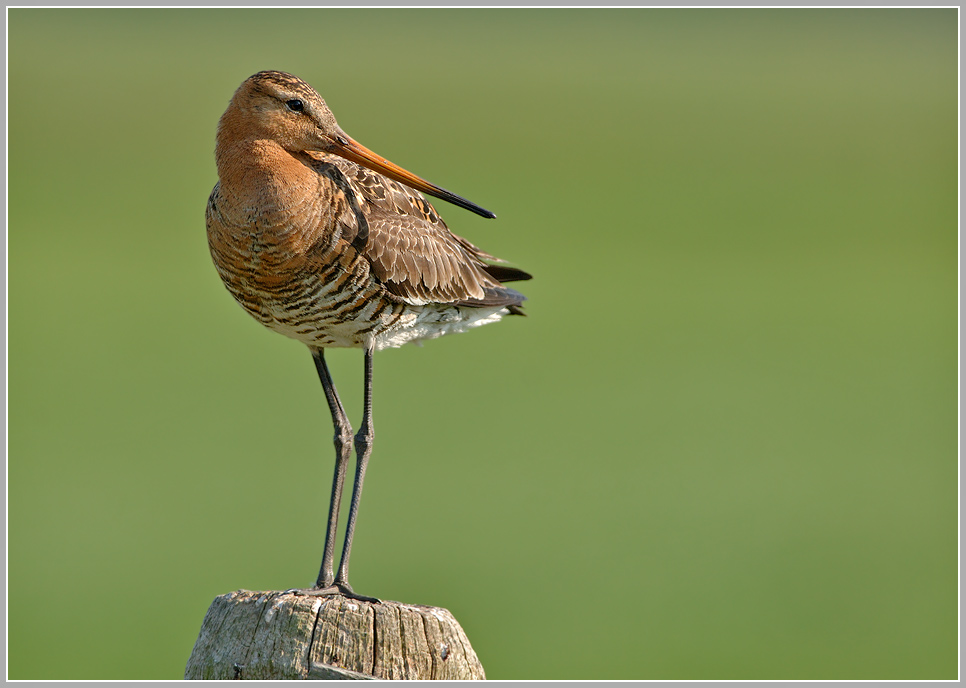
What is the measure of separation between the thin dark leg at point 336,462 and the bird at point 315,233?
0.5 inches

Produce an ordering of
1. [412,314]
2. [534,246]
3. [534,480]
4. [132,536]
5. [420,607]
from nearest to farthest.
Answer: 1. [420,607]
2. [412,314]
3. [132,536]
4. [534,480]
5. [534,246]

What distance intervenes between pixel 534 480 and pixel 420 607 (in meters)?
11.4

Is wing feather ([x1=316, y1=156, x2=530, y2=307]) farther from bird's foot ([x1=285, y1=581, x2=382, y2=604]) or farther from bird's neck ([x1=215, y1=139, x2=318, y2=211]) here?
bird's foot ([x1=285, y1=581, x2=382, y2=604])

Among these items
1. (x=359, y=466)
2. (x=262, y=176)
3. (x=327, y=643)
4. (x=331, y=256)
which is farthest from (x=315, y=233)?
(x=327, y=643)

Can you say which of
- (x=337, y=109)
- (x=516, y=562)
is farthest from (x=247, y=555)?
(x=337, y=109)

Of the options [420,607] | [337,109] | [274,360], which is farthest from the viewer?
[337,109]

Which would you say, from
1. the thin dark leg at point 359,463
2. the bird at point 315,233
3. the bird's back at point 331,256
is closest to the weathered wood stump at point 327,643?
the bird at point 315,233

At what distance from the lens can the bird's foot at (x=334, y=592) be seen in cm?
579

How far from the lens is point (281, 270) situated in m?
6.68

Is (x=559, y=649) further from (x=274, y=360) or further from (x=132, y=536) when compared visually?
(x=274, y=360)

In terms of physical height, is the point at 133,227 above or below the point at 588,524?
above

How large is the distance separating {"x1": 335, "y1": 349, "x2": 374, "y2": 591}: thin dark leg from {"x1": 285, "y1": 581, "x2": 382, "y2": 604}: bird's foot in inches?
0.5

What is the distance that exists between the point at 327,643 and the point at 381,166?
2.95 metres

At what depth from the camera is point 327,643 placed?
5324 mm
